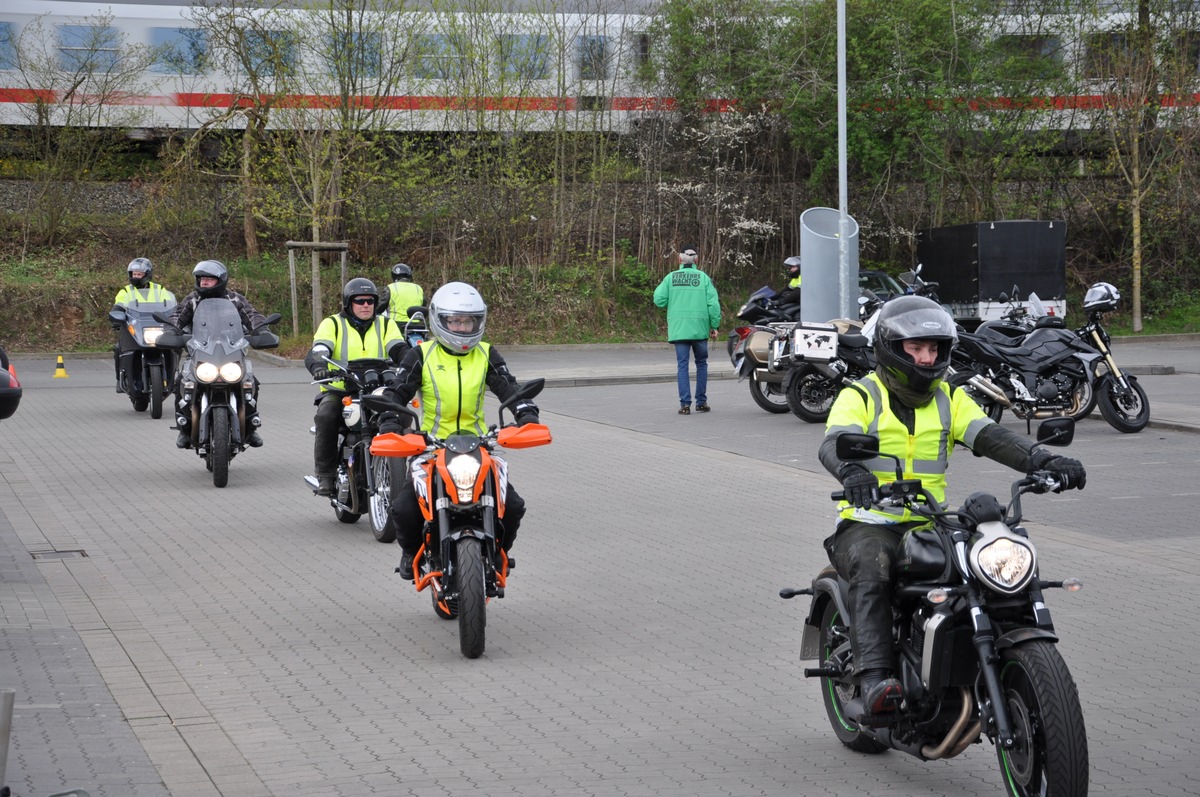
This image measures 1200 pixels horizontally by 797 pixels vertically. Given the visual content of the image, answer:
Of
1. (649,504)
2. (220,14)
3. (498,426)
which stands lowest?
(649,504)

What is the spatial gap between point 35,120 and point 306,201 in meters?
6.69

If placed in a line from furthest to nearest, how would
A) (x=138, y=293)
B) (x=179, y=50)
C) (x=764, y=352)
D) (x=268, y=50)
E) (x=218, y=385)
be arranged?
(x=179, y=50), (x=268, y=50), (x=138, y=293), (x=764, y=352), (x=218, y=385)

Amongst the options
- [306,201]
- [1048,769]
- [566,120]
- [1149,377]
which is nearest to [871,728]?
[1048,769]

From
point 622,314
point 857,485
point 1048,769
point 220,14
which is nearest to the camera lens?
point 1048,769

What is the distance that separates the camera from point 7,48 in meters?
32.8

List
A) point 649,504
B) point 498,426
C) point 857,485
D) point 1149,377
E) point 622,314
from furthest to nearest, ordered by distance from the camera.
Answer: point 622,314 < point 1149,377 < point 649,504 < point 498,426 < point 857,485

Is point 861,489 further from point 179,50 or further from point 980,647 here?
point 179,50

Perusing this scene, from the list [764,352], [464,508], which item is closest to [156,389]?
[764,352]

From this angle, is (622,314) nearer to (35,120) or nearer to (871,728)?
(35,120)

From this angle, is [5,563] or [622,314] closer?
[5,563]

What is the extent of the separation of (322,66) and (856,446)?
95.8 ft

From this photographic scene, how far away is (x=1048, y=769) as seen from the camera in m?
4.33

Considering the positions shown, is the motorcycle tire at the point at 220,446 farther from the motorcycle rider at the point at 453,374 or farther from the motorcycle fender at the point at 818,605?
the motorcycle fender at the point at 818,605

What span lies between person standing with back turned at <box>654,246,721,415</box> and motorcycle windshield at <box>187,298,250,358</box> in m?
6.40
